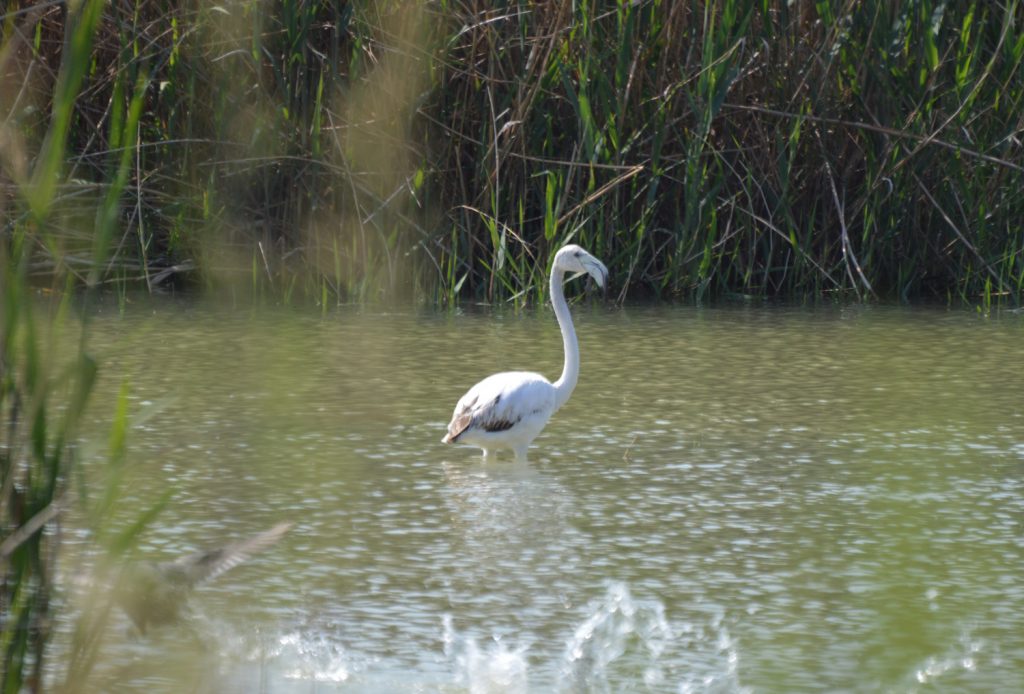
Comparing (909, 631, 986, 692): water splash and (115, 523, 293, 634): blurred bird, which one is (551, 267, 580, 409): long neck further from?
(115, 523, 293, 634): blurred bird

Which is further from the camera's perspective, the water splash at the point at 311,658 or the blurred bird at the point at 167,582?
the water splash at the point at 311,658

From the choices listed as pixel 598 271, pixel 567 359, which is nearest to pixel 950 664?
pixel 567 359

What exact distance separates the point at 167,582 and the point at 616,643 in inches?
39.5

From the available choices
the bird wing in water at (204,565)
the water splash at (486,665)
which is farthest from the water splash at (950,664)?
the bird wing in water at (204,565)

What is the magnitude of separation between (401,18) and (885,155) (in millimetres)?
2608

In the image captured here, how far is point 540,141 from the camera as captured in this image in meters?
8.98

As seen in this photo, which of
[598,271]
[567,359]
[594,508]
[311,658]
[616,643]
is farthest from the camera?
Answer: [598,271]

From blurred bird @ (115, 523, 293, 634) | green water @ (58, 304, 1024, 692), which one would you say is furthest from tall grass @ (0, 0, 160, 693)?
blurred bird @ (115, 523, 293, 634)

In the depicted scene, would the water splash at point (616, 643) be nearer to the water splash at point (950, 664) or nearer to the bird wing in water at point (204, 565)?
the water splash at point (950, 664)

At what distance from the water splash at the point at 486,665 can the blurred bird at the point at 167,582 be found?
530mm

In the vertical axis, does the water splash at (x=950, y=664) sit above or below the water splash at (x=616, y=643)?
above

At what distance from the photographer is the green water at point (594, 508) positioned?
3512 millimetres

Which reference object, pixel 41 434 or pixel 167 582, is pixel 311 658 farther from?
pixel 41 434

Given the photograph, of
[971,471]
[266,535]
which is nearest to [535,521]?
[971,471]
